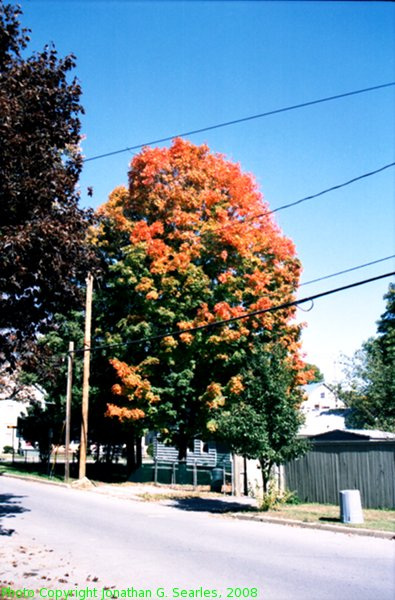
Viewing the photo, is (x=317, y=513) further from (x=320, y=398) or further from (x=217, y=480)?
(x=320, y=398)

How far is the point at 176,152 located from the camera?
27.2 metres

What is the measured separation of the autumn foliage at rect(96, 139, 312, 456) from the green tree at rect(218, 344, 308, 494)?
5615 millimetres

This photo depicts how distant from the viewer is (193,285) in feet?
80.3

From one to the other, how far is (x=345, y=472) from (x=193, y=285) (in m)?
9.70

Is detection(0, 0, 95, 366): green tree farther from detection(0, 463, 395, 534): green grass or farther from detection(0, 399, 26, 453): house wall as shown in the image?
detection(0, 399, 26, 453): house wall

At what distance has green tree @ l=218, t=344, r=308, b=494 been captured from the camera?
17312 millimetres

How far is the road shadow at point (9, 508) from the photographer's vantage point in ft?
42.7

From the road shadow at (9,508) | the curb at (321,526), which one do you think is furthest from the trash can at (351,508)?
the road shadow at (9,508)

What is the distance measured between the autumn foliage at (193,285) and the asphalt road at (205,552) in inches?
304

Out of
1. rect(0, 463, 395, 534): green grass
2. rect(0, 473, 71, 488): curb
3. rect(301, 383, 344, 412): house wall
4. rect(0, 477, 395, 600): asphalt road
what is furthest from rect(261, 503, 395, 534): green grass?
rect(301, 383, 344, 412): house wall

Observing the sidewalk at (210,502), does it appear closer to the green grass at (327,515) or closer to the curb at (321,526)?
the curb at (321,526)

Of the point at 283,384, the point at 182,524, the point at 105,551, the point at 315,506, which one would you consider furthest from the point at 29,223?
the point at 315,506

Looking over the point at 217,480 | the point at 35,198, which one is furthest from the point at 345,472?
the point at 35,198

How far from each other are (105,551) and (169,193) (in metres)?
18.3
